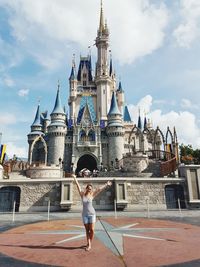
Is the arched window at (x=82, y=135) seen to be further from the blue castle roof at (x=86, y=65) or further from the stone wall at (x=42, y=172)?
the stone wall at (x=42, y=172)

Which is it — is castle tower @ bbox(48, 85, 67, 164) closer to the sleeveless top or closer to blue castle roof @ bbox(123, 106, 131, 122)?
blue castle roof @ bbox(123, 106, 131, 122)

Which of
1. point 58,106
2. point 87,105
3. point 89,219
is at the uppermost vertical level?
point 87,105

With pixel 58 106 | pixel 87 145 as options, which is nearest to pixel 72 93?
pixel 58 106

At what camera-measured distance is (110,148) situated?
55500 mm

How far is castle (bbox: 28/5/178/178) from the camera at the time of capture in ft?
180

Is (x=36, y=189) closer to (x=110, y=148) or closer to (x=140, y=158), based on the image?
(x=140, y=158)

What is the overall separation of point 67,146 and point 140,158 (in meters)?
Result: 36.0

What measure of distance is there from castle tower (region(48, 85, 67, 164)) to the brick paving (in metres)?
46.7

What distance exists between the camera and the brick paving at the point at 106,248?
453 cm

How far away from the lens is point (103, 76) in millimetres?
67938

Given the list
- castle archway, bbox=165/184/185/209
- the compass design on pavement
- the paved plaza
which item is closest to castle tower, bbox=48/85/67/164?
castle archway, bbox=165/184/185/209

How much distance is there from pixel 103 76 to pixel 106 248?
65.5 meters

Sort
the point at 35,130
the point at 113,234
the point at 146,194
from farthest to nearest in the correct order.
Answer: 1. the point at 35,130
2. the point at 146,194
3. the point at 113,234

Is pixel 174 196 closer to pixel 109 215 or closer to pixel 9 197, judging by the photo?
pixel 109 215
